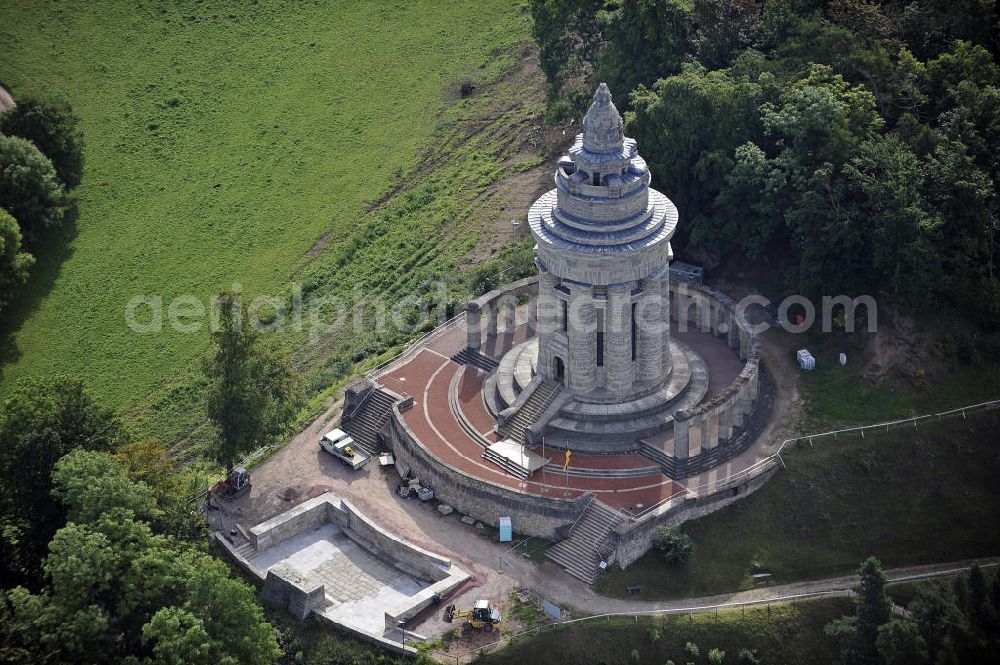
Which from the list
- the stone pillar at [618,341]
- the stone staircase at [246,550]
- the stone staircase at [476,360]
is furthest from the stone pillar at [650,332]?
the stone staircase at [246,550]

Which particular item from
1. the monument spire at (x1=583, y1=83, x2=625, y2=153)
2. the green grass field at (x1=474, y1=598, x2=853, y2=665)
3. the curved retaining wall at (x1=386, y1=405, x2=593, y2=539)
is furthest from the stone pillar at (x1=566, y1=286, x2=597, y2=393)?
the green grass field at (x1=474, y1=598, x2=853, y2=665)

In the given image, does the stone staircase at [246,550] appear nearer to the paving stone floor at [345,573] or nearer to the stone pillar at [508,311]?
the paving stone floor at [345,573]

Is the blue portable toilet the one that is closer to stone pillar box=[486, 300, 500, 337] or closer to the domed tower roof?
the domed tower roof

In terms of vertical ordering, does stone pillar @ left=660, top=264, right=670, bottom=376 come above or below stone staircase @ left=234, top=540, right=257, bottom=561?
above

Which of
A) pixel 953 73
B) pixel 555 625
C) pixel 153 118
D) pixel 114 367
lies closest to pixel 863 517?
pixel 555 625

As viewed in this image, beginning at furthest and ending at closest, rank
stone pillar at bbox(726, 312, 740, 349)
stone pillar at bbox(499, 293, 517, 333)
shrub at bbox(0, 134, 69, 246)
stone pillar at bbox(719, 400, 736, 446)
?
1. shrub at bbox(0, 134, 69, 246)
2. stone pillar at bbox(499, 293, 517, 333)
3. stone pillar at bbox(726, 312, 740, 349)
4. stone pillar at bbox(719, 400, 736, 446)

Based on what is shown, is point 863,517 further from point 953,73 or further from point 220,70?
point 220,70
